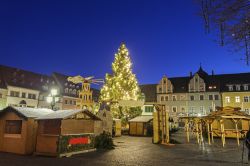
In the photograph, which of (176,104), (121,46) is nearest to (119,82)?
(121,46)

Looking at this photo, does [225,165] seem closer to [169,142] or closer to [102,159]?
[102,159]

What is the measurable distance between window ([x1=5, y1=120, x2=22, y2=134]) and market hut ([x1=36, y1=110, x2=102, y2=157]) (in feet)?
3.98

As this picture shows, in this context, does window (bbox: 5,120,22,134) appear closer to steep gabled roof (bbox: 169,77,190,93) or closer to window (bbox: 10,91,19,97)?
window (bbox: 10,91,19,97)

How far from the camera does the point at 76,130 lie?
14359 mm

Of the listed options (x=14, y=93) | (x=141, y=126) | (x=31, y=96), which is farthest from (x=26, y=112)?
(x=31, y=96)

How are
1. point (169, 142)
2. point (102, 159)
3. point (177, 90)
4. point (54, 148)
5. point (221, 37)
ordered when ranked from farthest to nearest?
point (177, 90)
point (169, 142)
point (54, 148)
point (102, 159)
point (221, 37)

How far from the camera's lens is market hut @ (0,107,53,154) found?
1345 centimetres

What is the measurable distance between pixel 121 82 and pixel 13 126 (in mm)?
21320

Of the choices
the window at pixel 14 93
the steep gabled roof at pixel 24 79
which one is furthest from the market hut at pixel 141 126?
the steep gabled roof at pixel 24 79

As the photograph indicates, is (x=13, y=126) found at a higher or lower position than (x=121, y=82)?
lower

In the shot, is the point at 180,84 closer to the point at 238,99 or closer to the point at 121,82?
the point at 238,99

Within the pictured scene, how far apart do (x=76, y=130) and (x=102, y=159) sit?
3.09m

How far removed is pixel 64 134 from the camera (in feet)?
43.1

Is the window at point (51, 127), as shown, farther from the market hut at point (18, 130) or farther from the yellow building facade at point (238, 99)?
the yellow building facade at point (238, 99)
